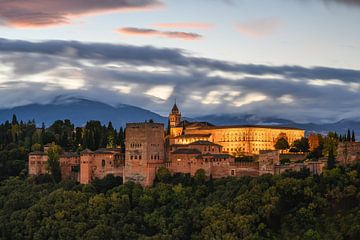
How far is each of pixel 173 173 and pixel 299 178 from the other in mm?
11526

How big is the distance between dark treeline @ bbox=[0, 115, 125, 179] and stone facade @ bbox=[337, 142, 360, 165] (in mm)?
24165

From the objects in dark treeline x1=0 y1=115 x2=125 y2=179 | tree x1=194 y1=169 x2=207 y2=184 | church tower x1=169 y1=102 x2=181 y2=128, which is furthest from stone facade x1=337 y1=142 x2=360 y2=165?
church tower x1=169 y1=102 x2=181 y2=128

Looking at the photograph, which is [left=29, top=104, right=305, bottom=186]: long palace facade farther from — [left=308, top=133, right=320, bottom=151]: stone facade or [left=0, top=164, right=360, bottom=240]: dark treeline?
[left=308, top=133, right=320, bottom=151]: stone facade

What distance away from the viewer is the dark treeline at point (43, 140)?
82.9 m

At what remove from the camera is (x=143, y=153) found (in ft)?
234

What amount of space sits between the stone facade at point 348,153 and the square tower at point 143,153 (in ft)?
47.4

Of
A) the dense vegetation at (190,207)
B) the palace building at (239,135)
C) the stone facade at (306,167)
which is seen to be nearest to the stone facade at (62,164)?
the dense vegetation at (190,207)

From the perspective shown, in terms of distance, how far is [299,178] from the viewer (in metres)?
63.2

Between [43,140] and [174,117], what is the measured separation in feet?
58.9

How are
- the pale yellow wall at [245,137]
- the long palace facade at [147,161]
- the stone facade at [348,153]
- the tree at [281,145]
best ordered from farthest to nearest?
the pale yellow wall at [245,137], the tree at [281,145], the long palace facade at [147,161], the stone facade at [348,153]

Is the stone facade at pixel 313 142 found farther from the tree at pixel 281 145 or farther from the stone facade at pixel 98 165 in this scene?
the stone facade at pixel 98 165

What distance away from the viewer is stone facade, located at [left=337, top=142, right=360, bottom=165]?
64.8m

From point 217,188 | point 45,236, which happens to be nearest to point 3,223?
point 45,236

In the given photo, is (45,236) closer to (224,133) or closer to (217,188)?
(217,188)
